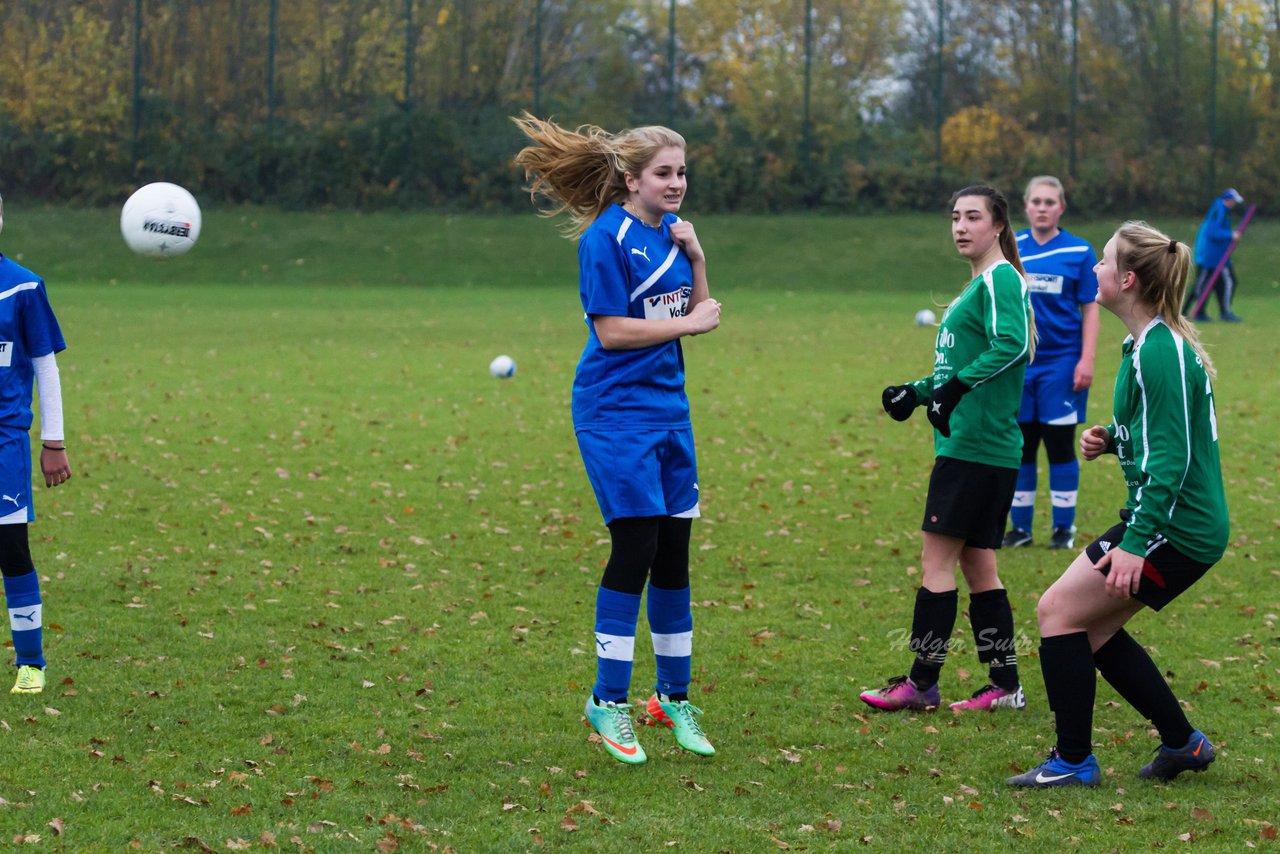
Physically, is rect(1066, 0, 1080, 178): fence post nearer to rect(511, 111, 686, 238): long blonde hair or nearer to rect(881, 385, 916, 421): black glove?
rect(881, 385, 916, 421): black glove

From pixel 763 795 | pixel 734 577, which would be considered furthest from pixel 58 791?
pixel 734 577

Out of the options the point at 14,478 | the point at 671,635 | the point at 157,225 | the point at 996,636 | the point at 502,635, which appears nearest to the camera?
the point at 671,635

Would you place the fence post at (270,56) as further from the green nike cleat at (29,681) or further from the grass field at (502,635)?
the green nike cleat at (29,681)

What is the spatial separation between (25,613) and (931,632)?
145 inches

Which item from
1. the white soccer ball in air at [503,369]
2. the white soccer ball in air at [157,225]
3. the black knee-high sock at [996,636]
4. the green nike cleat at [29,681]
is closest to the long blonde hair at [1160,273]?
the black knee-high sock at [996,636]

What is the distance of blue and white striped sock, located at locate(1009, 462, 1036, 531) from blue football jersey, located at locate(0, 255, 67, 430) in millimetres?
5985

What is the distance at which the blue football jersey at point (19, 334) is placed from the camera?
225 inches

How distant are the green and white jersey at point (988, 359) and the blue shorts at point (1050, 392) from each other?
325cm

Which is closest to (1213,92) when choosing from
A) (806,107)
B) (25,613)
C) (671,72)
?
(806,107)

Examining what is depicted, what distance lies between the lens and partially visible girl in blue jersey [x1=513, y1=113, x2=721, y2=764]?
5039mm

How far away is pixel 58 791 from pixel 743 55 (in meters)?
47.7

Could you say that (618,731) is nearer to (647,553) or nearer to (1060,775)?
(647,553)

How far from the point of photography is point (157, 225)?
870 cm

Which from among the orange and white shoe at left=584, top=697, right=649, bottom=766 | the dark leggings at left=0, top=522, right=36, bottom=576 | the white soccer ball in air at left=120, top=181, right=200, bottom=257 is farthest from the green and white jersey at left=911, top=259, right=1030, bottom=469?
the white soccer ball in air at left=120, top=181, right=200, bottom=257
